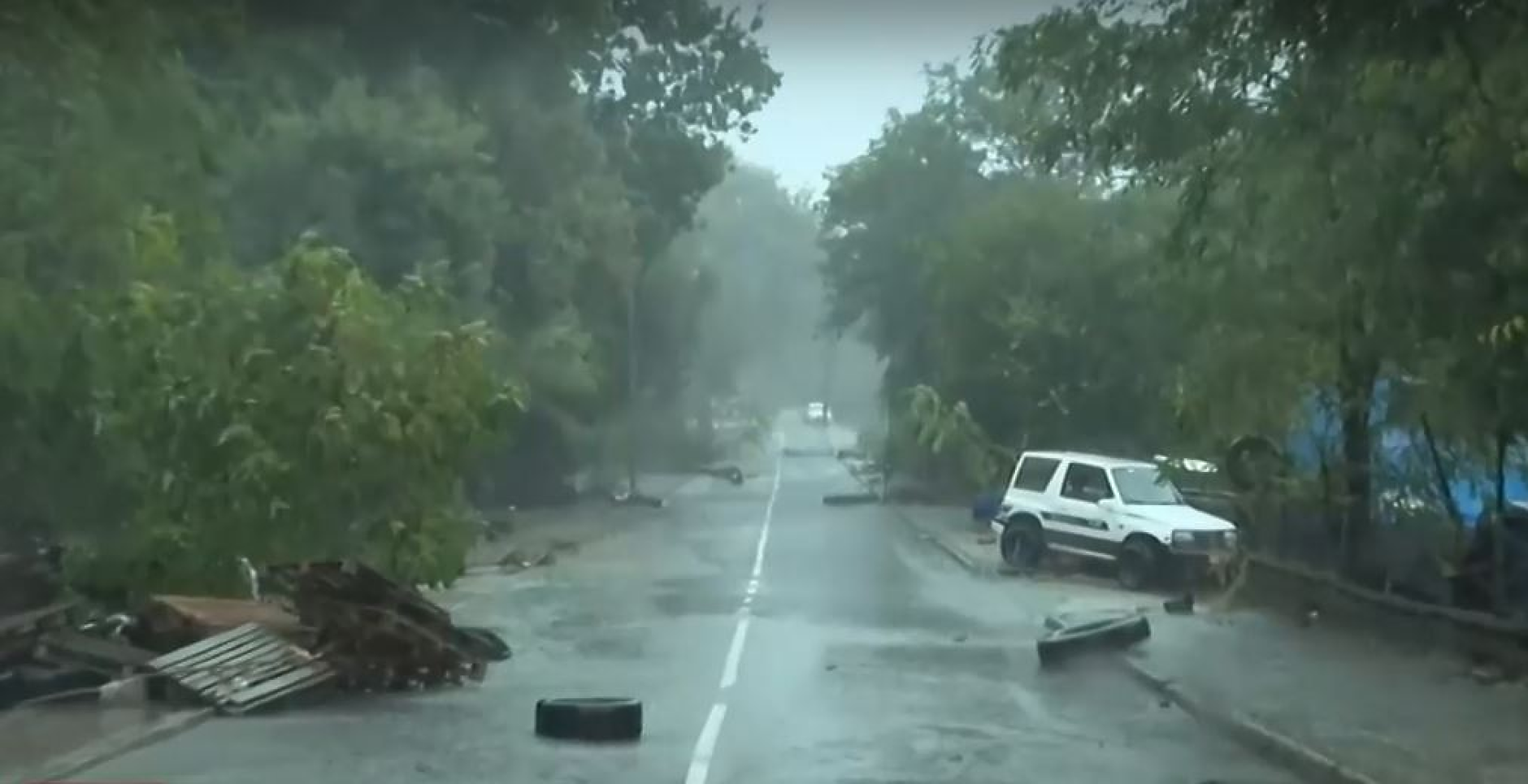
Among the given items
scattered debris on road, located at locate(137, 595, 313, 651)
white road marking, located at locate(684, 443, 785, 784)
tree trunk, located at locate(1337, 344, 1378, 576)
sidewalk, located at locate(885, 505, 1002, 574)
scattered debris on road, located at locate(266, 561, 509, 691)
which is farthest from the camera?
sidewalk, located at locate(885, 505, 1002, 574)

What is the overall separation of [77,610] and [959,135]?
159ft

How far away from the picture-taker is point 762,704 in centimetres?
1836

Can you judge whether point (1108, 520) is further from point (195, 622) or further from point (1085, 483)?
point (195, 622)

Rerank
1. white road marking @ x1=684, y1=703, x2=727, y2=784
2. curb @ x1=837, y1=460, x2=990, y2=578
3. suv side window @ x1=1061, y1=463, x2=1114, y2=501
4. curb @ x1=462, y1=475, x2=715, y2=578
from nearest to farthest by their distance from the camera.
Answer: white road marking @ x1=684, y1=703, x2=727, y2=784 < suv side window @ x1=1061, y1=463, x2=1114, y2=501 < curb @ x1=462, y1=475, x2=715, y2=578 < curb @ x1=837, y1=460, x2=990, y2=578

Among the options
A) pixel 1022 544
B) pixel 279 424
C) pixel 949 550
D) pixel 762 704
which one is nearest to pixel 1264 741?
pixel 762 704

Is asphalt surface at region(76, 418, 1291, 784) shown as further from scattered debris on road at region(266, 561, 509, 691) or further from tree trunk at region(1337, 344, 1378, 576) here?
tree trunk at region(1337, 344, 1378, 576)

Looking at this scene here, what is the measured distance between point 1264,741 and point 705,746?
4036mm

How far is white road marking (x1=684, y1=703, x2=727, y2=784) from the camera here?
13.9 m

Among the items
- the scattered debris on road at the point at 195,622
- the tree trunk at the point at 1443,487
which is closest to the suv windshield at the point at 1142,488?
the tree trunk at the point at 1443,487

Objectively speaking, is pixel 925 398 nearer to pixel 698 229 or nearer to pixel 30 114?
pixel 698 229

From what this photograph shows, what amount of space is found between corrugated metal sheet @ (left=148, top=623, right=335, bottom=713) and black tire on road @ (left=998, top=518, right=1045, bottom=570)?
62.2 ft

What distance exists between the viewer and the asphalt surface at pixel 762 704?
14.4 metres

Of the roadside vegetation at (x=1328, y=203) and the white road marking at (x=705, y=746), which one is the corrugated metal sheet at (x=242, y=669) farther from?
the roadside vegetation at (x=1328, y=203)

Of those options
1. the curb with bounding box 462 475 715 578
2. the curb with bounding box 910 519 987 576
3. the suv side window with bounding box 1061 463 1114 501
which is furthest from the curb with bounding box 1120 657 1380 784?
the curb with bounding box 910 519 987 576
